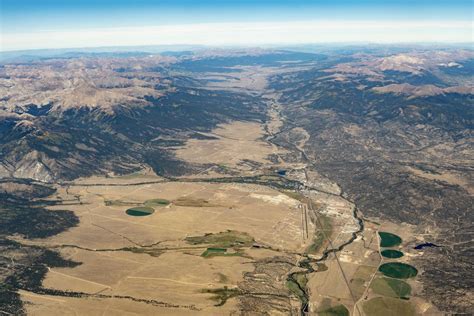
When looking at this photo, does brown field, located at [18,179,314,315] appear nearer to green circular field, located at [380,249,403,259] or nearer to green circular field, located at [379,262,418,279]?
green circular field, located at [380,249,403,259]

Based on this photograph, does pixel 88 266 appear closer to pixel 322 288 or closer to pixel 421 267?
pixel 322 288

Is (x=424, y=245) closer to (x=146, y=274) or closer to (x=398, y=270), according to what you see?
(x=398, y=270)

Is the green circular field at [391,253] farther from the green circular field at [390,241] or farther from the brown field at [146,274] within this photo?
the brown field at [146,274]

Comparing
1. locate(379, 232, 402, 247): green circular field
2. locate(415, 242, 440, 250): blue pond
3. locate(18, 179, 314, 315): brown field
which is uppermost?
locate(18, 179, 314, 315): brown field

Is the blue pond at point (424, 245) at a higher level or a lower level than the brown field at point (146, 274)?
lower

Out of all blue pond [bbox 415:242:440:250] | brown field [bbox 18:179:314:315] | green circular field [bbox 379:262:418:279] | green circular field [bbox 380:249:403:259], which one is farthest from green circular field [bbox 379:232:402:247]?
brown field [bbox 18:179:314:315]

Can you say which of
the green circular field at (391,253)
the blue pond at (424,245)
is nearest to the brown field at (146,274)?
the green circular field at (391,253)
